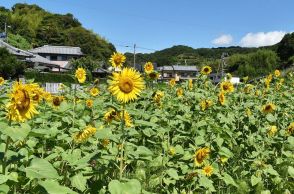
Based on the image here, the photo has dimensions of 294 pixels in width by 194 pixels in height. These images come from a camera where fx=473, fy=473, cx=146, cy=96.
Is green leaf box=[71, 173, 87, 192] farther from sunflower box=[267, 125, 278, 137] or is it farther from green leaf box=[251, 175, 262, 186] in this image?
sunflower box=[267, 125, 278, 137]

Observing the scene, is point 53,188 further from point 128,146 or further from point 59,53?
point 59,53

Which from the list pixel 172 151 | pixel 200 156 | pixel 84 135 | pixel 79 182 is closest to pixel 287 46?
pixel 172 151

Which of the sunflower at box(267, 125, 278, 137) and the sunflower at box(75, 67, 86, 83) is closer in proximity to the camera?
the sunflower at box(267, 125, 278, 137)

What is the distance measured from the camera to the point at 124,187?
2342mm

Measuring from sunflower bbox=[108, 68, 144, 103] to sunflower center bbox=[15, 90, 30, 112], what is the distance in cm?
80

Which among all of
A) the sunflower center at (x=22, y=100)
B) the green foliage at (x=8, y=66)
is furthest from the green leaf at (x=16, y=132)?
the green foliage at (x=8, y=66)

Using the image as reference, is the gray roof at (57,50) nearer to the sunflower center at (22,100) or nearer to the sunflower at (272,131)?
the sunflower at (272,131)

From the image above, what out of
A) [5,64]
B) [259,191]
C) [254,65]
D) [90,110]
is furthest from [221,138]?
[254,65]

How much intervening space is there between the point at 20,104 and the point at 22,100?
1.4 inches

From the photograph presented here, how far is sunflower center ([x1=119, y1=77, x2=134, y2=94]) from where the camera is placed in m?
2.88

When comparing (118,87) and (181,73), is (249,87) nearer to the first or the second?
(118,87)

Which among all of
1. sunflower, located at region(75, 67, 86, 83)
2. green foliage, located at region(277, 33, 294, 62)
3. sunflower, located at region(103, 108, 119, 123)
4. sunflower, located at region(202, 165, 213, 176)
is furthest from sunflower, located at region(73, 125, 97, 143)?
green foliage, located at region(277, 33, 294, 62)

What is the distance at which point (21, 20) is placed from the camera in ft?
321

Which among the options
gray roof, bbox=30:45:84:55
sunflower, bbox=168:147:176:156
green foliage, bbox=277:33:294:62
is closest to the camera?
sunflower, bbox=168:147:176:156
